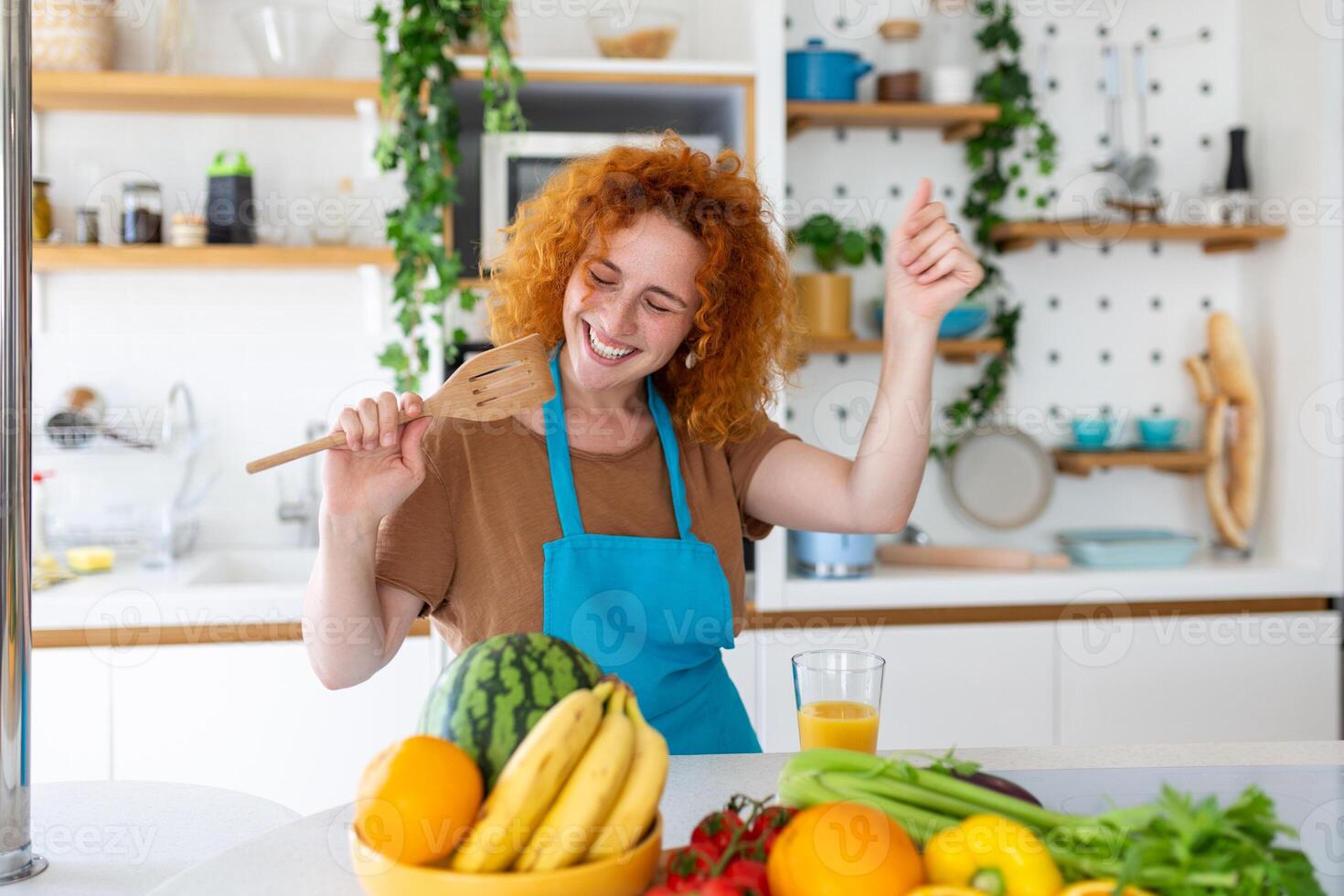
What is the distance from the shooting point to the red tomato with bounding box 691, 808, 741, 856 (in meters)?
0.69

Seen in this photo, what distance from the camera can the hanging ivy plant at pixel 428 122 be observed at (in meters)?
2.21

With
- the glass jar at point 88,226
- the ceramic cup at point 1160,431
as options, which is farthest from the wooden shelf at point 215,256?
the ceramic cup at point 1160,431

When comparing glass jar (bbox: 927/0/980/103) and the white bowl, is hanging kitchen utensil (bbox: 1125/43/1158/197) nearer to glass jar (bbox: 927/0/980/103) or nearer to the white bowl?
glass jar (bbox: 927/0/980/103)

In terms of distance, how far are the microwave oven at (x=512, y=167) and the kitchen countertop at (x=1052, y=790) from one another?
1.49 meters

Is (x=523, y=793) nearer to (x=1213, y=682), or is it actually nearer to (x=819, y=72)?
(x=819, y=72)

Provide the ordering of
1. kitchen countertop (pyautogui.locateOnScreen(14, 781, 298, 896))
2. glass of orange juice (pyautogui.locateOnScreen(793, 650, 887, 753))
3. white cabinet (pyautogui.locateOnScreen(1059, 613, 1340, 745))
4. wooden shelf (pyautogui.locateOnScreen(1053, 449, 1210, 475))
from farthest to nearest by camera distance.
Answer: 1. wooden shelf (pyautogui.locateOnScreen(1053, 449, 1210, 475))
2. white cabinet (pyautogui.locateOnScreen(1059, 613, 1340, 745))
3. glass of orange juice (pyautogui.locateOnScreen(793, 650, 887, 753))
4. kitchen countertop (pyautogui.locateOnScreen(14, 781, 298, 896))

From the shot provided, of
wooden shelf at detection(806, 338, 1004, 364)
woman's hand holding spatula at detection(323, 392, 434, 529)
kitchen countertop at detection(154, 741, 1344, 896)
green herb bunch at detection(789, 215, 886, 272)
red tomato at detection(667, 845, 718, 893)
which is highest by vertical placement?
green herb bunch at detection(789, 215, 886, 272)

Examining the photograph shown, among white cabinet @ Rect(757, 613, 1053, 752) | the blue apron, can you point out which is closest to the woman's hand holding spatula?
the blue apron

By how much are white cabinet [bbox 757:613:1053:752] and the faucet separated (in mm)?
1067

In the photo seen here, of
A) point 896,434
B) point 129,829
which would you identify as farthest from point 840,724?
point 129,829

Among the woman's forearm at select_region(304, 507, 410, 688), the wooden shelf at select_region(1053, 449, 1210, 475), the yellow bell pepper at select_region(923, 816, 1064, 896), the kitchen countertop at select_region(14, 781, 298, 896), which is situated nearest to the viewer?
the yellow bell pepper at select_region(923, 816, 1064, 896)

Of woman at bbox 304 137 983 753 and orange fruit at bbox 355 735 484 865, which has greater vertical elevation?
woman at bbox 304 137 983 753

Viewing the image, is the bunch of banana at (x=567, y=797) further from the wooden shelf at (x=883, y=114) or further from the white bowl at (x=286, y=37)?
the white bowl at (x=286, y=37)

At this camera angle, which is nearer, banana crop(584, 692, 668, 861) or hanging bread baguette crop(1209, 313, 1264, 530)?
banana crop(584, 692, 668, 861)
